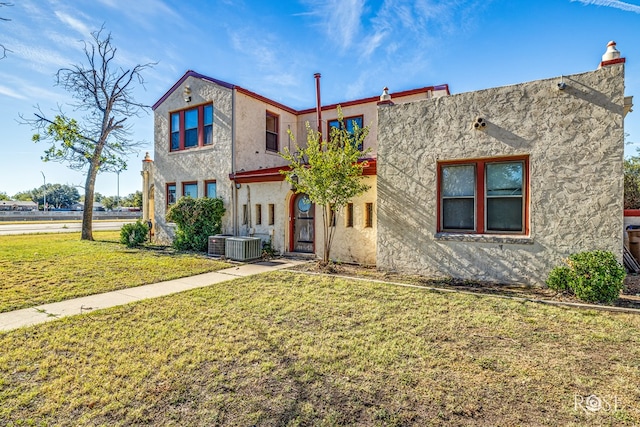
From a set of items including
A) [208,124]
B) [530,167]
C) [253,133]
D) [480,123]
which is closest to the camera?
[530,167]

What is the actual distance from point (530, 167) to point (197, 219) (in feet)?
37.8

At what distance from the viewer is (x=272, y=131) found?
49.0 feet

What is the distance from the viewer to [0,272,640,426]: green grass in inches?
110

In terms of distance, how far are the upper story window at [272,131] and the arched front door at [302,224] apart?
169 inches

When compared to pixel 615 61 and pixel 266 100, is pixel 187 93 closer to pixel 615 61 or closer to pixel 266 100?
pixel 266 100

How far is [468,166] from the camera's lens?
793 centimetres

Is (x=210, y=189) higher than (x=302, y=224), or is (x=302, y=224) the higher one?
(x=210, y=189)

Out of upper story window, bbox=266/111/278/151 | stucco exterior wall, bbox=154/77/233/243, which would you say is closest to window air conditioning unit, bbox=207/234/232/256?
stucco exterior wall, bbox=154/77/233/243

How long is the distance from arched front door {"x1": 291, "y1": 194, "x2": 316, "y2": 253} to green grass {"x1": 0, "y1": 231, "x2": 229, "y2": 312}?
9.81ft

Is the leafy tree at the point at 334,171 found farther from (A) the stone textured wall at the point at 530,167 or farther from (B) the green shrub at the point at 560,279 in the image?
(B) the green shrub at the point at 560,279

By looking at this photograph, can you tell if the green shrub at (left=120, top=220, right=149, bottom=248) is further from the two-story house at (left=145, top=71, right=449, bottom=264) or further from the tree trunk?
the tree trunk

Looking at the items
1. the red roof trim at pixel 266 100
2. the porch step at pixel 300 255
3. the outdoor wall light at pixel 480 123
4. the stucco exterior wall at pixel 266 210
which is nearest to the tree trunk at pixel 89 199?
the stucco exterior wall at pixel 266 210

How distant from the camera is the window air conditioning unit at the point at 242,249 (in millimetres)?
10727

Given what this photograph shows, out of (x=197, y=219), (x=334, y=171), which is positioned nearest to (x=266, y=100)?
(x=197, y=219)
